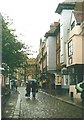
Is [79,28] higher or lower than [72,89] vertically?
higher

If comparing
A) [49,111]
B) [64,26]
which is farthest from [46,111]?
[64,26]

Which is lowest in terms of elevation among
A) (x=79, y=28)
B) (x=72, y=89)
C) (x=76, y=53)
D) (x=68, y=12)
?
(x=72, y=89)

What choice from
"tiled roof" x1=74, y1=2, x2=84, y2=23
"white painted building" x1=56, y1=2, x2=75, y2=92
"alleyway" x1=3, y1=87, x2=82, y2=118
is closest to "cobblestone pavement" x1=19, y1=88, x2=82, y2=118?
"alleyway" x1=3, y1=87, x2=82, y2=118

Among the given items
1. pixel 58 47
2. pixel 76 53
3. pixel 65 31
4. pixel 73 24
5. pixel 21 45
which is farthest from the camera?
pixel 58 47

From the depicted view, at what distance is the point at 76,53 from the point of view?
2638cm

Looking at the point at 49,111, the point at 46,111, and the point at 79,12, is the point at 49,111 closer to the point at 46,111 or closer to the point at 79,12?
the point at 46,111

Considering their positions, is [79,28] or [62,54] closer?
[79,28]

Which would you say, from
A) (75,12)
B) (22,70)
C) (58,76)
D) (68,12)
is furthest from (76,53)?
(58,76)

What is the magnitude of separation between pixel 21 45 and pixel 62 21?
14810 mm

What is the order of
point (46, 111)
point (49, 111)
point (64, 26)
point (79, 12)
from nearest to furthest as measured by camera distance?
point (46, 111)
point (49, 111)
point (79, 12)
point (64, 26)

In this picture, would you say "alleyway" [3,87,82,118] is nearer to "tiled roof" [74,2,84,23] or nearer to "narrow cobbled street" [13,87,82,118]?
"narrow cobbled street" [13,87,82,118]

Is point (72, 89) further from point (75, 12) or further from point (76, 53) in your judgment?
point (75, 12)

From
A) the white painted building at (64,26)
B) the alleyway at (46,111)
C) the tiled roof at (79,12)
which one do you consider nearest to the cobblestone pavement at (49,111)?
the alleyway at (46,111)

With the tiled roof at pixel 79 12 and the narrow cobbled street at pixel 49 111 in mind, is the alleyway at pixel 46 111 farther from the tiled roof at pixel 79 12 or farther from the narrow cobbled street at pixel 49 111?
the tiled roof at pixel 79 12
